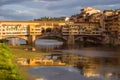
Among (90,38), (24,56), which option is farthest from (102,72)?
(90,38)

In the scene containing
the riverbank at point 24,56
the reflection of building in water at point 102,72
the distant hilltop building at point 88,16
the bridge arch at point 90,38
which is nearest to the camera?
the riverbank at point 24,56

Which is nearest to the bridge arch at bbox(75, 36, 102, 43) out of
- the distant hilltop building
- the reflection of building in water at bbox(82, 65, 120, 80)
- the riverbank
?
the distant hilltop building

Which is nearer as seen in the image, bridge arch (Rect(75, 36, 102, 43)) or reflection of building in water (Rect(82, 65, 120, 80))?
reflection of building in water (Rect(82, 65, 120, 80))

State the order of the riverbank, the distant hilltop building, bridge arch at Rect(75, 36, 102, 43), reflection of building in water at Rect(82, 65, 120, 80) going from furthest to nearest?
the distant hilltop building
bridge arch at Rect(75, 36, 102, 43)
reflection of building in water at Rect(82, 65, 120, 80)
the riverbank

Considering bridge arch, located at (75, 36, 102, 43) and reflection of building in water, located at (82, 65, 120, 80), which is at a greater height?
reflection of building in water, located at (82, 65, 120, 80)

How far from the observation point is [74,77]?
33.8 meters

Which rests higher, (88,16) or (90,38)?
(88,16)

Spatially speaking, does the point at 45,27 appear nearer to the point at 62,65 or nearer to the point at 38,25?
the point at 38,25

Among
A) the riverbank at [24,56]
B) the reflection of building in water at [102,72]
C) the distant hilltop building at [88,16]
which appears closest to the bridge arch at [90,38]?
the distant hilltop building at [88,16]

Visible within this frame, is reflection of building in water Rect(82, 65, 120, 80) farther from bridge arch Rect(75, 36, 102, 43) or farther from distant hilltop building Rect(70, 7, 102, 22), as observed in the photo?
distant hilltop building Rect(70, 7, 102, 22)

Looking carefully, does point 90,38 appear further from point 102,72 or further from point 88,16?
point 102,72

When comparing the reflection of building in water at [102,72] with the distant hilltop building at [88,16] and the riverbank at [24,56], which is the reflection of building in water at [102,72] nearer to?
the riverbank at [24,56]

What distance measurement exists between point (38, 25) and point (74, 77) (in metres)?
61.0

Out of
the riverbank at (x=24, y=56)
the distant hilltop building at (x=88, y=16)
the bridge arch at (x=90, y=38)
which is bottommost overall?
the bridge arch at (x=90, y=38)
